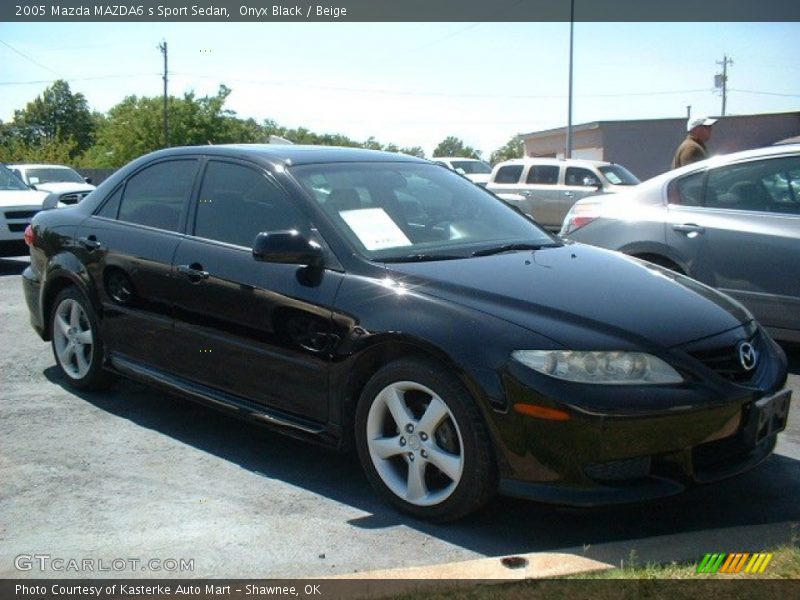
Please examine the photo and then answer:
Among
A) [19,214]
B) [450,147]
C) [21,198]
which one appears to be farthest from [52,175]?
[450,147]

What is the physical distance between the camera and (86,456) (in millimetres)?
4848

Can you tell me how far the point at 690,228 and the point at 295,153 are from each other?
10.1ft

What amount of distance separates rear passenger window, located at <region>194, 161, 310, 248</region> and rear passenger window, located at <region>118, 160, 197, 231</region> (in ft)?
0.59

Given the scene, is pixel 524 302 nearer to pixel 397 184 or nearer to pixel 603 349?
pixel 603 349

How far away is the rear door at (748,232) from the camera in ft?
20.5

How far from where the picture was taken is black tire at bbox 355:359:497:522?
3.71 meters

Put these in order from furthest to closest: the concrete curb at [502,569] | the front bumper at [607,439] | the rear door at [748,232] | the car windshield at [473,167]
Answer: the car windshield at [473,167], the rear door at [748,232], the front bumper at [607,439], the concrete curb at [502,569]

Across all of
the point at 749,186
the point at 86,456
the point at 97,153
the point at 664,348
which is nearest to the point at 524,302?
the point at 664,348

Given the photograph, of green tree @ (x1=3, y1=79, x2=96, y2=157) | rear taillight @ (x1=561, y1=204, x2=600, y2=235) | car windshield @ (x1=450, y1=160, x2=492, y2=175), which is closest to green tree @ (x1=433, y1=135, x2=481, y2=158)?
green tree @ (x1=3, y1=79, x2=96, y2=157)

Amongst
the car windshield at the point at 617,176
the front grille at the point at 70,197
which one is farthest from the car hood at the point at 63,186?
the car windshield at the point at 617,176

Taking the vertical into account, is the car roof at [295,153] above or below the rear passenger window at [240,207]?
above

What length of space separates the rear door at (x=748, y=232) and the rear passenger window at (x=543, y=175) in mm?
14057

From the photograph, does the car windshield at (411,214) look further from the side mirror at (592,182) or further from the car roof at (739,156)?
the side mirror at (592,182)

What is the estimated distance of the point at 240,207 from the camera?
195 inches
